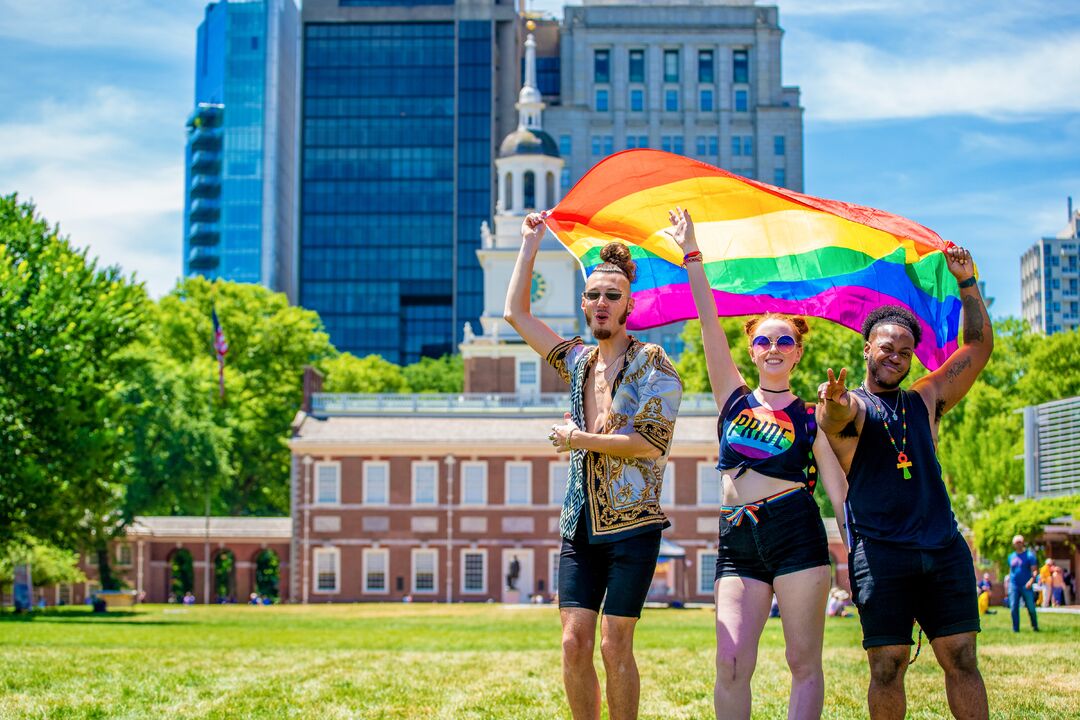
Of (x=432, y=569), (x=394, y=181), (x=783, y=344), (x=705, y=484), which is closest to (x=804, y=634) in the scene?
(x=783, y=344)

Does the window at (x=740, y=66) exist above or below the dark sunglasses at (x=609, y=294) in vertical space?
above

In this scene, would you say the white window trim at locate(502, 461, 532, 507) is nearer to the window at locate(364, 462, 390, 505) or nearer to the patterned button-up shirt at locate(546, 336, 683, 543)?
the window at locate(364, 462, 390, 505)

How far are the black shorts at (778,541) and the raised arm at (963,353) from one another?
88 cm

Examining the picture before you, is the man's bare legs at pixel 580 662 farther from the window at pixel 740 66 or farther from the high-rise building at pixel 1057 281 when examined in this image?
the high-rise building at pixel 1057 281

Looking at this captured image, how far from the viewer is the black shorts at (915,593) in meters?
8.05

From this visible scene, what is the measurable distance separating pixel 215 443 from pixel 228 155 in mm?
90442

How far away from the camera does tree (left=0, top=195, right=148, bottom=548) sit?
123 feet

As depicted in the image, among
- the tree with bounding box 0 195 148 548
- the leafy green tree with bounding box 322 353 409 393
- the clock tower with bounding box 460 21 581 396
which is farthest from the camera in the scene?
the leafy green tree with bounding box 322 353 409 393

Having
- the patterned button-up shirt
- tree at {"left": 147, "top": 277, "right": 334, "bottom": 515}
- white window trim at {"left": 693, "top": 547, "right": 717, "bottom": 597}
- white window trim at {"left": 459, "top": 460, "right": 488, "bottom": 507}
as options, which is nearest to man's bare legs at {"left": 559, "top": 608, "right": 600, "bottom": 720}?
the patterned button-up shirt

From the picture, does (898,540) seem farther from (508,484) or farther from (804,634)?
(508,484)

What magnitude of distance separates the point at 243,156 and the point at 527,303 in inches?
5634

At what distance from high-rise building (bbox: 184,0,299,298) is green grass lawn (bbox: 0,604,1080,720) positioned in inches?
4874

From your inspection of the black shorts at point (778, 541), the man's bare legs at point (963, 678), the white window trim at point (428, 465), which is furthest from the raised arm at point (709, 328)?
the white window trim at point (428, 465)

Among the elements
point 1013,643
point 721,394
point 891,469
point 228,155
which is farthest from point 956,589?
point 228,155
